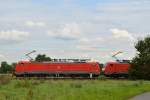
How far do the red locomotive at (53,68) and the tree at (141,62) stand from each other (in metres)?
6.17

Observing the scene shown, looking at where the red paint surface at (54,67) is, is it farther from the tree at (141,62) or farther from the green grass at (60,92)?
the green grass at (60,92)

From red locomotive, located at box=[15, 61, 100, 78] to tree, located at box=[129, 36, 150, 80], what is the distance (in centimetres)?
617

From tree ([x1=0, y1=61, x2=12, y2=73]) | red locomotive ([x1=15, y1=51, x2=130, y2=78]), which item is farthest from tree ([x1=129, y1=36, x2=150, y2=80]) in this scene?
tree ([x1=0, y1=61, x2=12, y2=73])

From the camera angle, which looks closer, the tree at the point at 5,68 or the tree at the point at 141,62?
the tree at the point at 141,62

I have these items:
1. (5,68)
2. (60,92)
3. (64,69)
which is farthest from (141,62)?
(5,68)

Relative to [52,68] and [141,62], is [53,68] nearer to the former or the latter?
[52,68]

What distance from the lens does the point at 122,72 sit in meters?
70.1

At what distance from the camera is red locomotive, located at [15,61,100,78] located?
2709 inches

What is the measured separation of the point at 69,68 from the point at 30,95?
1811 inches

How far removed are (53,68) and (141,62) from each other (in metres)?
13.0

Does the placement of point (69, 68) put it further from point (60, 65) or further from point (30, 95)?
point (30, 95)

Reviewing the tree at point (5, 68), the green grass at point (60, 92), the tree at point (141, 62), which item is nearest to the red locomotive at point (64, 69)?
the tree at point (141, 62)

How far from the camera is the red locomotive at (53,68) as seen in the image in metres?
68.8

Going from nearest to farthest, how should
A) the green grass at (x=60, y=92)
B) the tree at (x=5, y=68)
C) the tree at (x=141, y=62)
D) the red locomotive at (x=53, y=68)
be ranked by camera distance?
the green grass at (x=60, y=92) < the tree at (x=141, y=62) < the red locomotive at (x=53, y=68) < the tree at (x=5, y=68)
